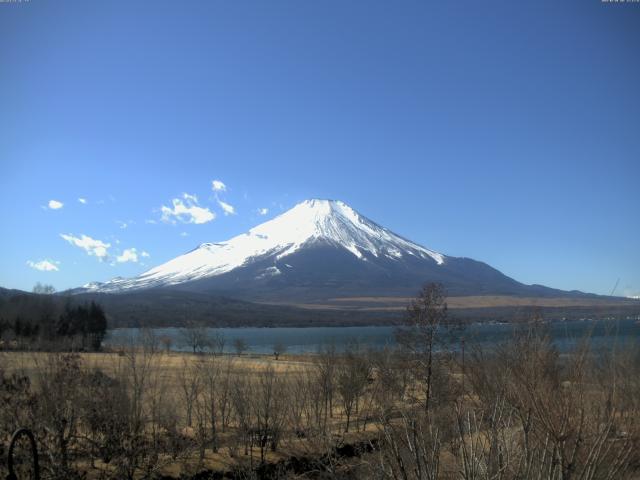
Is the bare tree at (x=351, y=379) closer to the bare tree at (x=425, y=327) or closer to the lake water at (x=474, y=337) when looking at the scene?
the lake water at (x=474, y=337)

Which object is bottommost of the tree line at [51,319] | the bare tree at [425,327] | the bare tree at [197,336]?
the bare tree at [197,336]

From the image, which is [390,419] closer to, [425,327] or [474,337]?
[474,337]

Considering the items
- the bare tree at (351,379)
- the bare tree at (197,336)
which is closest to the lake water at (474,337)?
the bare tree at (351,379)

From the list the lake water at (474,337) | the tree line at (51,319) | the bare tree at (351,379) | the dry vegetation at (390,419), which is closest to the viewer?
the dry vegetation at (390,419)

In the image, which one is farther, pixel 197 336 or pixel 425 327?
pixel 197 336

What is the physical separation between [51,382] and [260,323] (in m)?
187

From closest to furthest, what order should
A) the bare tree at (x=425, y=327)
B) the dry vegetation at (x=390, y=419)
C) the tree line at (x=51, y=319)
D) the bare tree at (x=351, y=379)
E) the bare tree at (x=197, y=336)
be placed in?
the dry vegetation at (x=390, y=419)
the bare tree at (x=425, y=327)
the bare tree at (x=351, y=379)
the tree line at (x=51, y=319)
the bare tree at (x=197, y=336)

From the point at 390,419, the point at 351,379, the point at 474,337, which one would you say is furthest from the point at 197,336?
the point at 390,419

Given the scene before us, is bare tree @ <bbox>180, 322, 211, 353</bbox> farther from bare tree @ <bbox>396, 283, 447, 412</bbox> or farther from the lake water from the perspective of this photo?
bare tree @ <bbox>396, 283, 447, 412</bbox>

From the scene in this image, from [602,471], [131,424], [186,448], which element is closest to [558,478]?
[602,471]

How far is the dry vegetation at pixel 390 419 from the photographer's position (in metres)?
5.43

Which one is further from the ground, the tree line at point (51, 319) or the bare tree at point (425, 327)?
the bare tree at point (425, 327)

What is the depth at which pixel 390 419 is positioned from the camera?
7379mm

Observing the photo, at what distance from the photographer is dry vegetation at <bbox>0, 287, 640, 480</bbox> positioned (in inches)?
214
